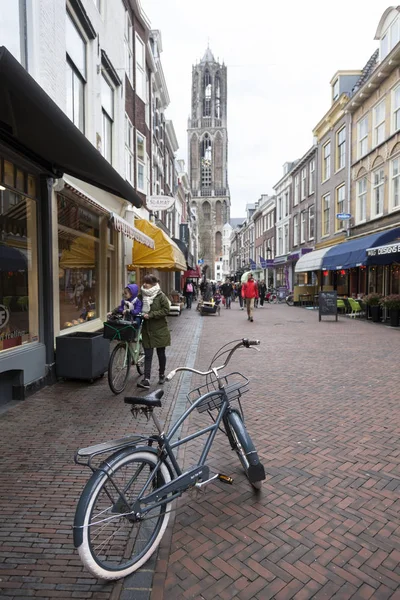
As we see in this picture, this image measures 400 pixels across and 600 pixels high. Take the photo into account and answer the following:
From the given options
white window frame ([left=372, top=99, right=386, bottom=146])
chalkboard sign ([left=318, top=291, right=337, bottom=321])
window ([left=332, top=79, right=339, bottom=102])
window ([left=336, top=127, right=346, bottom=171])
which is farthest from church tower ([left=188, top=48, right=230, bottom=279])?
chalkboard sign ([left=318, top=291, right=337, bottom=321])

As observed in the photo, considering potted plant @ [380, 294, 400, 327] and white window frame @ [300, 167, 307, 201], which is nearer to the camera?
potted plant @ [380, 294, 400, 327]

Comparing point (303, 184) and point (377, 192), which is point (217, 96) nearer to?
point (303, 184)

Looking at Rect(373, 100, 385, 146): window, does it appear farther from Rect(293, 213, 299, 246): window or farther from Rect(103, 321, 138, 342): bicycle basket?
Rect(103, 321, 138, 342): bicycle basket

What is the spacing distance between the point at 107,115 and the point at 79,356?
766 cm

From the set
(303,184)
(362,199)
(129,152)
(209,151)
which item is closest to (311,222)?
(303,184)

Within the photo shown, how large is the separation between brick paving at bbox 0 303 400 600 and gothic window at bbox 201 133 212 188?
92230 millimetres

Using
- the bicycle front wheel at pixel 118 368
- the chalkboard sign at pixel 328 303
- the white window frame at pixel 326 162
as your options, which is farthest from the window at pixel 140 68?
the white window frame at pixel 326 162

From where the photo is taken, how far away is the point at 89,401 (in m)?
5.45

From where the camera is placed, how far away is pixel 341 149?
77.2ft

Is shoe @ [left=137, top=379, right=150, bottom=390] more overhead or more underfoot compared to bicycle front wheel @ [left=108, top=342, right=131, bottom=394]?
more underfoot

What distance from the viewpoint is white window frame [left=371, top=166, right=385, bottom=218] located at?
18.4m

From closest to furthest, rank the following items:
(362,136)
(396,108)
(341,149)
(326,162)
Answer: (396,108) → (362,136) → (341,149) → (326,162)

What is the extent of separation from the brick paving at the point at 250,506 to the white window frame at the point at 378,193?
14.9m

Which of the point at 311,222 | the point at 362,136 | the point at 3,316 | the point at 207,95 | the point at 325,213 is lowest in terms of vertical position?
the point at 3,316
